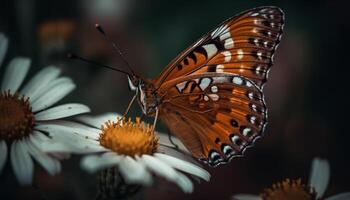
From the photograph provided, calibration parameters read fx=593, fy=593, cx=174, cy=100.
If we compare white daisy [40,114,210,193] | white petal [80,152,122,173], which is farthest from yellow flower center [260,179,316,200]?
white petal [80,152,122,173]

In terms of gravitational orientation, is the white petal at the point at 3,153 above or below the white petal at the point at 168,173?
above

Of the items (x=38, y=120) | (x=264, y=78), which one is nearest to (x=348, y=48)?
(x=264, y=78)

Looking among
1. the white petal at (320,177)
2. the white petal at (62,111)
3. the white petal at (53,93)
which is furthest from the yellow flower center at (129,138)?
the white petal at (320,177)

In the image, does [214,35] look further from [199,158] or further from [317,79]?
[317,79]

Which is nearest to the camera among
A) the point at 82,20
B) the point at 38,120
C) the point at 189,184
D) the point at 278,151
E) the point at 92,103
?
the point at 189,184

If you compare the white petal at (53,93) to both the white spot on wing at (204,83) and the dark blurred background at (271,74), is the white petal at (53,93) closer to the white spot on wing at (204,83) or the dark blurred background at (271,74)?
the white spot on wing at (204,83)

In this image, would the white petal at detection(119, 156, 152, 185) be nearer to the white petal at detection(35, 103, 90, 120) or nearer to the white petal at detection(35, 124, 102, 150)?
the white petal at detection(35, 124, 102, 150)
